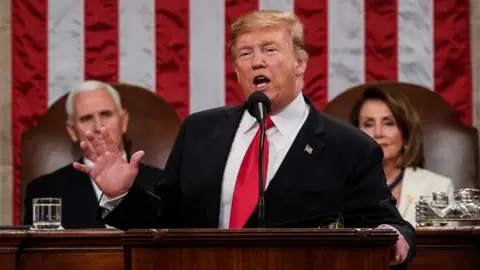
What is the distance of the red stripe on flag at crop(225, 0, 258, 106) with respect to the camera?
579cm

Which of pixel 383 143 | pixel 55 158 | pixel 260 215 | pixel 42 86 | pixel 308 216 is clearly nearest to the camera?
pixel 260 215

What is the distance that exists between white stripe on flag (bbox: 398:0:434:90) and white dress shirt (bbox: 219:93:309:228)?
2558 millimetres

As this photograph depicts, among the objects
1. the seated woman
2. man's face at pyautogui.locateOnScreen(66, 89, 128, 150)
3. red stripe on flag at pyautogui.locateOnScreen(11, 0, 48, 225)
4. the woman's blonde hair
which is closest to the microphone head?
the seated woman

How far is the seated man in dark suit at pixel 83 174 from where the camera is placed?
510 centimetres

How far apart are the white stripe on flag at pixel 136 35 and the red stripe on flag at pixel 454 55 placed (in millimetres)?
1623

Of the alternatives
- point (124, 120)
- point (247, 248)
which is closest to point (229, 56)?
point (124, 120)

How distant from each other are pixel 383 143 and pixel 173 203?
6.97 ft

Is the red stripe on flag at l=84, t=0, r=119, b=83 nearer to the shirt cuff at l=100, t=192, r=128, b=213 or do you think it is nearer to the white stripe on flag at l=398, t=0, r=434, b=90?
the white stripe on flag at l=398, t=0, r=434, b=90

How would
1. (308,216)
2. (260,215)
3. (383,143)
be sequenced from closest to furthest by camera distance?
(260,215)
(308,216)
(383,143)

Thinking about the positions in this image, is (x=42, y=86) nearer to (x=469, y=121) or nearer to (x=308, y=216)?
(x=469, y=121)

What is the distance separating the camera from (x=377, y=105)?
5.16 meters

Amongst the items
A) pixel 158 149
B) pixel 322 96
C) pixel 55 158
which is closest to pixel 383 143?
pixel 322 96

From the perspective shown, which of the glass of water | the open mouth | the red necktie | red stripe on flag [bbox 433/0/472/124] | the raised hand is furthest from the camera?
red stripe on flag [bbox 433/0/472/124]

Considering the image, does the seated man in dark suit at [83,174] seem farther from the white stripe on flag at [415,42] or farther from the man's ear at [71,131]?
the white stripe on flag at [415,42]
